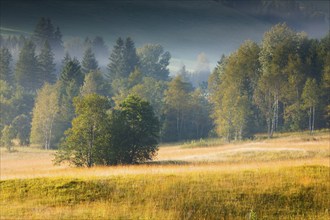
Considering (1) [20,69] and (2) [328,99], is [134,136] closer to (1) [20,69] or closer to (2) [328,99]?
(2) [328,99]

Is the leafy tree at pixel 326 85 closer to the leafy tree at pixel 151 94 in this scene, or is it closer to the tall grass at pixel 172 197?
the leafy tree at pixel 151 94

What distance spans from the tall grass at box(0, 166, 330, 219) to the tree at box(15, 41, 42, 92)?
526ft

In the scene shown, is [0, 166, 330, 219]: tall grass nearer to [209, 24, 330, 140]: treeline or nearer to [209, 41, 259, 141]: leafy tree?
[209, 24, 330, 140]: treeline

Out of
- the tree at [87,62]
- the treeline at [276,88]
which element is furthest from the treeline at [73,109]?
the tree at [87,62]

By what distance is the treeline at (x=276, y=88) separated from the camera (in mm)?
97375

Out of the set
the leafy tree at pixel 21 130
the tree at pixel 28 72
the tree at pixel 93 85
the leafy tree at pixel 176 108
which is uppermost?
the tree at pixel 28 72

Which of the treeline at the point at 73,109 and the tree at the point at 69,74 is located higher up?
the tree at the point at 69,74

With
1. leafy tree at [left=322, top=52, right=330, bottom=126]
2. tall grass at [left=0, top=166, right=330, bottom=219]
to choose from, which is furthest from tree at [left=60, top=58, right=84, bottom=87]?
tall grass at [left=0, top=166, right=330, bottom=219]

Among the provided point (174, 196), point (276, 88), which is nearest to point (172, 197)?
point (174, 196)

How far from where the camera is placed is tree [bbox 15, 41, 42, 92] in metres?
178

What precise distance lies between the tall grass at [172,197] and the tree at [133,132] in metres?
24.0

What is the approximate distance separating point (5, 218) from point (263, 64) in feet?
308

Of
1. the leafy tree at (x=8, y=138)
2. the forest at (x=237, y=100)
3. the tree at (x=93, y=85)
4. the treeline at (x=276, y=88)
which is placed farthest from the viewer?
the tree at (x=93, y=85)

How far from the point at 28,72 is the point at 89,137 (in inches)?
5352
